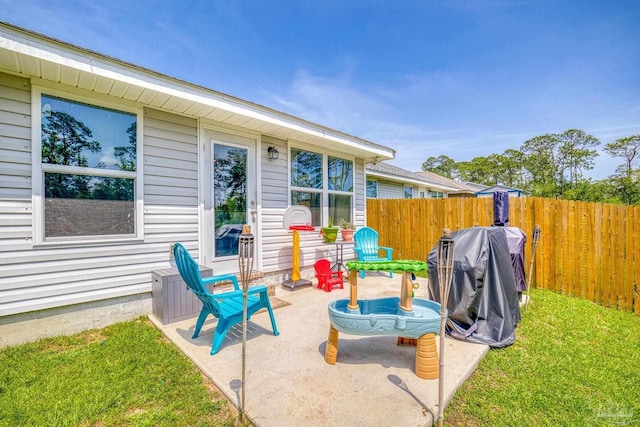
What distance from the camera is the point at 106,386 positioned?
81.0 inches

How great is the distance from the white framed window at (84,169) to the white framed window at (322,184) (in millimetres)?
2522

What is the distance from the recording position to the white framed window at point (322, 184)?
5197 mm

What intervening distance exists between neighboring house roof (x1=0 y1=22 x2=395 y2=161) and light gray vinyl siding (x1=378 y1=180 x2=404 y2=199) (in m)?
6.52

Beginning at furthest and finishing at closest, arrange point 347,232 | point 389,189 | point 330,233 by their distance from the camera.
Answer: point 389,189, point 347,232, point 330,233

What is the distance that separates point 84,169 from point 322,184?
3739 millimetres

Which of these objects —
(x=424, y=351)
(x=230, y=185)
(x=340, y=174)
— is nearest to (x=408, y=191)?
(x=340, y=174)

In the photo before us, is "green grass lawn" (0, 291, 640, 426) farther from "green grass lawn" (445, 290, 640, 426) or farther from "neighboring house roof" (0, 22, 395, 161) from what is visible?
"neighboring house roof" (0, 22, 395, 161)

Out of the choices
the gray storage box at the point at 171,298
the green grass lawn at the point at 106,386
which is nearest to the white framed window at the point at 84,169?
the gray storage box at the point at 171,298

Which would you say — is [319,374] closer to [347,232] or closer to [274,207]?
[274,207]

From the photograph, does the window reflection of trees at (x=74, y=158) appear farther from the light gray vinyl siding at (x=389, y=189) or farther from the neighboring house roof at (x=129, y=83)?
the light gray vinyl siding at (x=389, y=189)

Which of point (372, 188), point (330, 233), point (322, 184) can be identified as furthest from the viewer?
point (372, 188)

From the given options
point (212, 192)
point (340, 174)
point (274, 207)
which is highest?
point (340, 174)

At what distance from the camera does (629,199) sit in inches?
715

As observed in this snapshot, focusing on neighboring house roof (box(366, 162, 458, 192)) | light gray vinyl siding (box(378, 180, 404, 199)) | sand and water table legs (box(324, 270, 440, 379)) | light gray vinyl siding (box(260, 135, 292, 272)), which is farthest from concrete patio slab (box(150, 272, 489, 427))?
light gray vinyl siding (box(378, 180, 404, 199))
